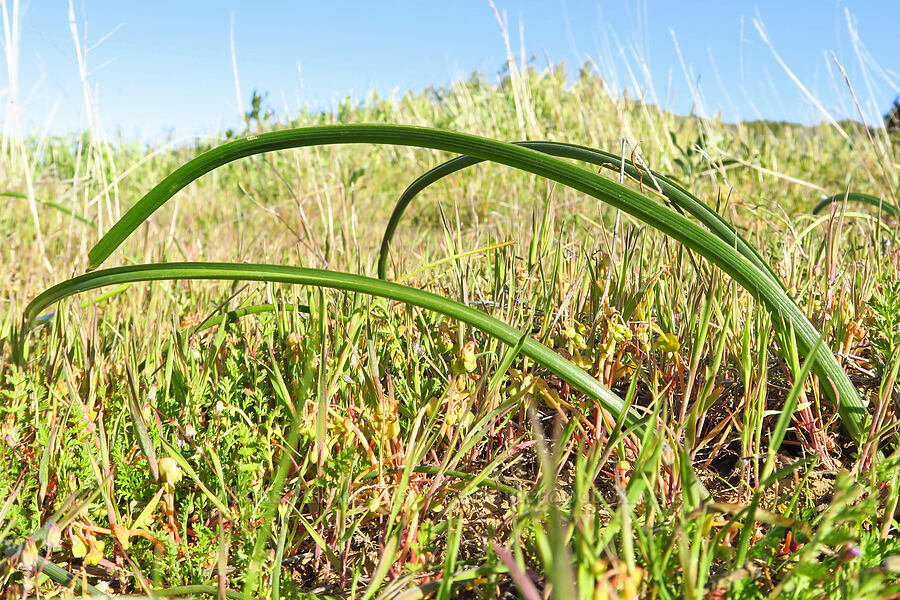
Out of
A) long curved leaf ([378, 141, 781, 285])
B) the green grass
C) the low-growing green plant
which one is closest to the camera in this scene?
the green grass

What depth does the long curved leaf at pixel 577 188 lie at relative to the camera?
35.7 inches

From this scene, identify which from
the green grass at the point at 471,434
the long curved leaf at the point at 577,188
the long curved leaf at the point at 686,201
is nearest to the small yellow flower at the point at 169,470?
the green grass at the point at 471,434

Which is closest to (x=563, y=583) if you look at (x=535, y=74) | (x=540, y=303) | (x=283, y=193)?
(x=540, y=303)

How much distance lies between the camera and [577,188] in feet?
3.03

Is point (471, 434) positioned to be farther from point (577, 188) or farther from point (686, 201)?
point (686, 201)

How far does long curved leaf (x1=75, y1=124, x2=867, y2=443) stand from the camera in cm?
91

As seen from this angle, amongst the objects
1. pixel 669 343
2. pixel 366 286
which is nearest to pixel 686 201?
pixel 669 343

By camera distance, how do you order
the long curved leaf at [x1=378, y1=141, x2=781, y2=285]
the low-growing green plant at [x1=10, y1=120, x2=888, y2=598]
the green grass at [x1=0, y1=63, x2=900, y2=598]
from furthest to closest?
the long curved leaf at [x1=378, y1=141, x2=781, y2=285], the low-growing green plant at [x1=10, y1=120, x2=888, y2=598], the green grass at [x1=0, y1=63, x2=900, y2=598]

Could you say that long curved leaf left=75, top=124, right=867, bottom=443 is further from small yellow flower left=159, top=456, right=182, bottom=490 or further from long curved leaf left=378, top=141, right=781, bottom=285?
small yellow flower left=159, top=456, right=182, bottom=490

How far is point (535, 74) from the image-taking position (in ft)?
21.9

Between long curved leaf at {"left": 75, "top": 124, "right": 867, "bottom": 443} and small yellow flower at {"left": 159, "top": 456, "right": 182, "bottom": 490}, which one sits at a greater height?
long curved leaf at {"left": 75, "top": 124, "right": 867, "bottom": 443}

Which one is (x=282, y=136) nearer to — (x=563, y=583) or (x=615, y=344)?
(x=615, y=344)

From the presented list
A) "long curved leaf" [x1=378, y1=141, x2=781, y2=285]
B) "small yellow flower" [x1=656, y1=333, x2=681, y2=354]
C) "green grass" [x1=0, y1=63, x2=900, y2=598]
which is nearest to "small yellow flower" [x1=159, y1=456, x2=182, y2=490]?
"green grass" [x1=0, y1=63, x2=900, y2=598]

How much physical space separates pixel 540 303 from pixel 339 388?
0.52 metres
